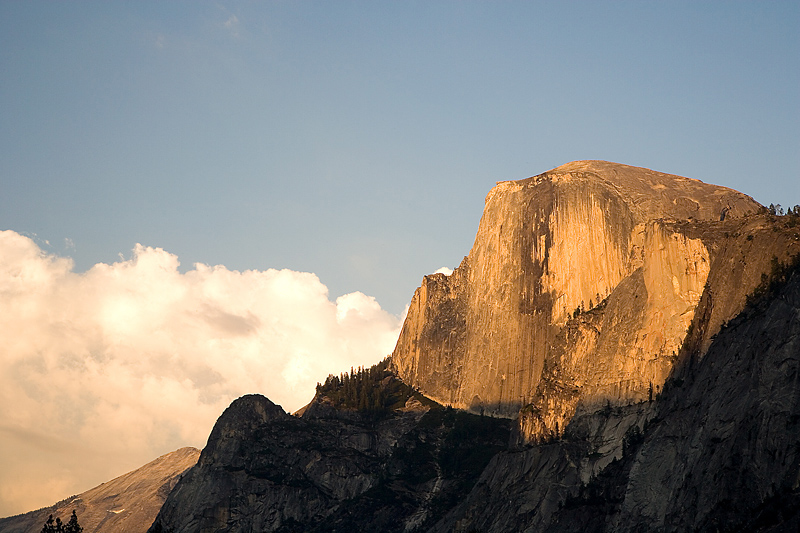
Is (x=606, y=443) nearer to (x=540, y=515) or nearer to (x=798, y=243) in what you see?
(x=540, y=515)

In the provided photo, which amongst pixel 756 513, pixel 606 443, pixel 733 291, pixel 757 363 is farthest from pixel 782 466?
pixel 606 443

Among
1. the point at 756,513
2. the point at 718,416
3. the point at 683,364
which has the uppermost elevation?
the point at 683,364

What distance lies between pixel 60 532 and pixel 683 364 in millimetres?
99283

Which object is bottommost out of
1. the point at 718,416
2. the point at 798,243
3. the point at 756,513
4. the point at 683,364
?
the point at 756,513

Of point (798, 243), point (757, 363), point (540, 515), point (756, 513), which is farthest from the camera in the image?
point (540, 515)

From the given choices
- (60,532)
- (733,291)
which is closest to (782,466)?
(733,291)

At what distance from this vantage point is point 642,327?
622 feet

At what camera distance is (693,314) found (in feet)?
585

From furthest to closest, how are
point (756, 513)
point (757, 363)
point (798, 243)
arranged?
point (798, 243) → point (757, 363) → point (756, 513)

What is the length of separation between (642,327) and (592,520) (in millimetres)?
38398

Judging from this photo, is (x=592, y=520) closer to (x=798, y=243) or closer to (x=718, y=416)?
(x=718, y=416)

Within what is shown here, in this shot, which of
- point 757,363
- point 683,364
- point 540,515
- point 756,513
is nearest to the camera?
point 756,513

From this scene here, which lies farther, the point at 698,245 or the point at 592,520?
the point at 698,245

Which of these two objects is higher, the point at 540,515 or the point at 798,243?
the point at 798,243
